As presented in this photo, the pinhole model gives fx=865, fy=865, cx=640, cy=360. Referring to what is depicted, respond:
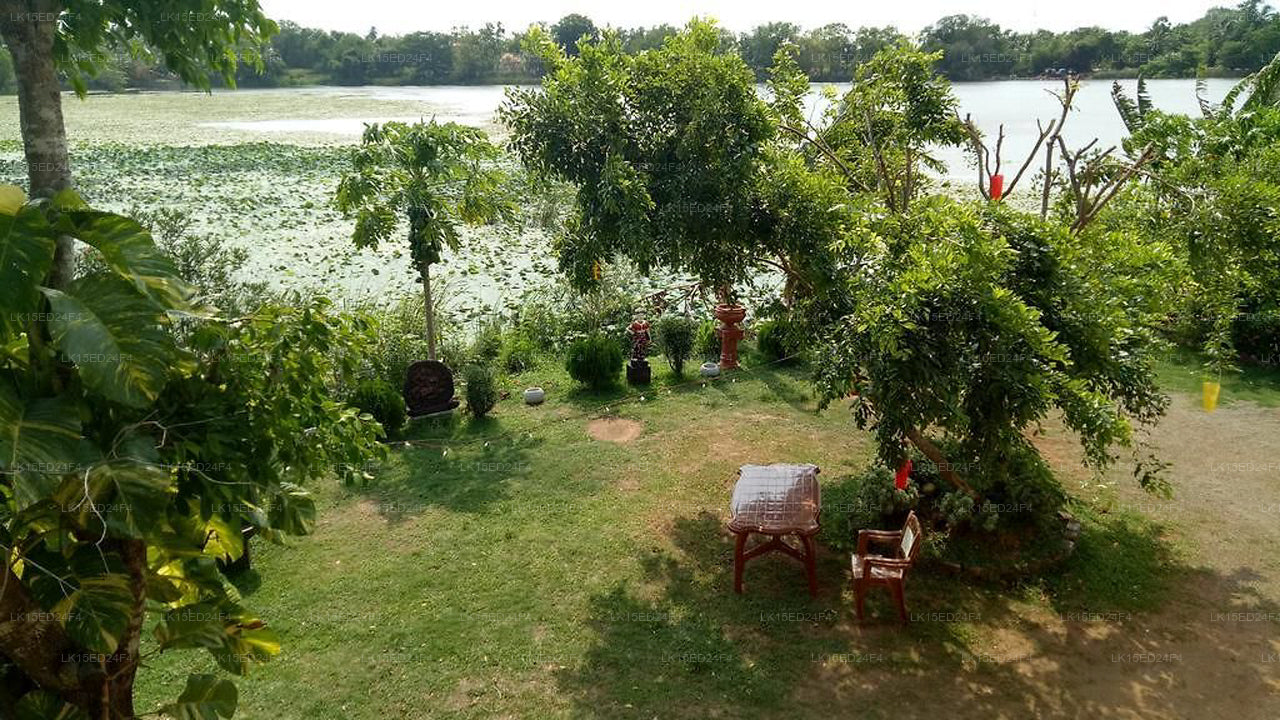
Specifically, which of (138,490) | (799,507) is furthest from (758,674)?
(138,490)

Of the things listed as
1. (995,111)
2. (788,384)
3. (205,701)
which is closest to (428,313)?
(788,384)

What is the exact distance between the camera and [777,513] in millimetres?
6484

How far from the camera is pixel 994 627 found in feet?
20.2

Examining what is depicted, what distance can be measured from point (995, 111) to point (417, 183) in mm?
20486

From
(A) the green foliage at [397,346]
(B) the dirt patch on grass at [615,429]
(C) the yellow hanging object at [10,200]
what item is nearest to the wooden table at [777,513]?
(B) the dirt patch on grass at [615,429]

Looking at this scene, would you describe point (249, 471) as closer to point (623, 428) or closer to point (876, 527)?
point (876, 527)

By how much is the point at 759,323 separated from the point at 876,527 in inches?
236

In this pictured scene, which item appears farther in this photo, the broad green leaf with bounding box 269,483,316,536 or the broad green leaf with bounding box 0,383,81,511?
the broad green leaf with bounding box 269,483,316,536

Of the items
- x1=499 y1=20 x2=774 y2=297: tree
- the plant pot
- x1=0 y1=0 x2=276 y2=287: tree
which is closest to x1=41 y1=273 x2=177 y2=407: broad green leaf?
x1=0 y1=0 x2=276 y2=287: tree

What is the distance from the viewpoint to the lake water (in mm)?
22578

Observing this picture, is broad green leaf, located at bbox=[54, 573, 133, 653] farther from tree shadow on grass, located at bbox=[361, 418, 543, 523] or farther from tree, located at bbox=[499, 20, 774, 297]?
tree shadow on grass, located at bbox=[361, 418, 543, 523]

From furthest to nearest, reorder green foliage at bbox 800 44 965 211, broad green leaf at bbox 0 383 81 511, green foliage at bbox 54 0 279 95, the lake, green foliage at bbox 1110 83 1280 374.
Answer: the lake
green foliage at bbox 800 44 965 211
green foliage at bbox 1110 83 1280 374
green foliage at bbox 54 0 279 95
broad green leaf at bbox 0 383 81 511

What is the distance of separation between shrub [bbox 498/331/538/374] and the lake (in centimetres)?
190

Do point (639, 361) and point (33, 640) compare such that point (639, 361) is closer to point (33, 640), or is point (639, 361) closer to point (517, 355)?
point (517, 355)
